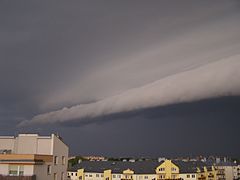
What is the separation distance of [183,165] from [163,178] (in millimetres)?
8007

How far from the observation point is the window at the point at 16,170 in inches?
1916

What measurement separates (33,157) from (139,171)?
77.7 meters

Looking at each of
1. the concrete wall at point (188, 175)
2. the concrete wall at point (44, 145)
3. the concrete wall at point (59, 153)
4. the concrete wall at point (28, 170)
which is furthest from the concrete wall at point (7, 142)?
the concrete wall at point (188, 175)

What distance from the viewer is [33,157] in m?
48.4

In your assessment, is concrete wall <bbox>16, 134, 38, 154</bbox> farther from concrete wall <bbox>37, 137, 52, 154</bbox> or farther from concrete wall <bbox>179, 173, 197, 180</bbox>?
concrete wall <bbox>179, 173, 197, 180</bbox>

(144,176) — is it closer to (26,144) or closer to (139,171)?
(139,171)

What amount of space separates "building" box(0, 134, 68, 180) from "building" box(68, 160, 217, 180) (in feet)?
205

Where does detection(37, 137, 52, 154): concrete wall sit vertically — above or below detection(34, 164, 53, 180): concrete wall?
above

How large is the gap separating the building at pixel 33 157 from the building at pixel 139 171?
62.6 m

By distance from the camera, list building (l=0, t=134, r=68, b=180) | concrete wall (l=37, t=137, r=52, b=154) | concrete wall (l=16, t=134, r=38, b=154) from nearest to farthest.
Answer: building (l=0, t=134, r=68, b=180)
concrete wall (l=37, t=137, r=52, b=154)
concrete wall (l=16, t=134, r=38, b=154)

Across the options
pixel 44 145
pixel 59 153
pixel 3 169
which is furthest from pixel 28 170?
pixel 59 153

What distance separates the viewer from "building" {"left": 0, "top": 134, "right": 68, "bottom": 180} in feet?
159

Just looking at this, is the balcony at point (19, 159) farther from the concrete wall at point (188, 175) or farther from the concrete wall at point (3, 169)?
the concrete wall at point (188, 175)

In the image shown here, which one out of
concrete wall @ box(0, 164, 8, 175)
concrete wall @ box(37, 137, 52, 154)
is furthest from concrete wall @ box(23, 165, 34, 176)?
concrete wall @ box(37, 137, 52, 154)
